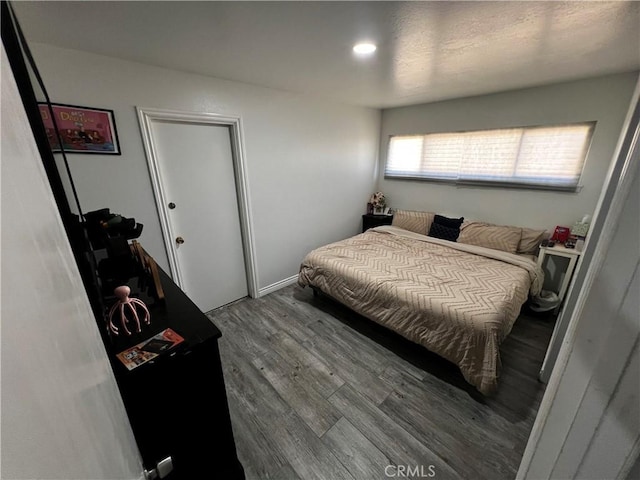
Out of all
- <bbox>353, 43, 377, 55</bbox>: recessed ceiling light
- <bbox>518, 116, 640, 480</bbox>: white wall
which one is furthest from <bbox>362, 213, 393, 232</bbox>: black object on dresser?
<bbox>518, 116, 640, 480</bbox>: white wall

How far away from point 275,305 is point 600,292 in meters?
2.70

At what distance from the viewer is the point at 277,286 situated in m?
3.19

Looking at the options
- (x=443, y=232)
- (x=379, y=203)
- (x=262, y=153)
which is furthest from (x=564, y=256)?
(x=262, y=153)

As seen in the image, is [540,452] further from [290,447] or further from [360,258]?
[360,258]

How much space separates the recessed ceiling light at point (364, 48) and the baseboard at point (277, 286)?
2501 mm

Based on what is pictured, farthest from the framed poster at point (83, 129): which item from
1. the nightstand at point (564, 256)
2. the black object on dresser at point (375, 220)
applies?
the nightstand at point (564, 256)

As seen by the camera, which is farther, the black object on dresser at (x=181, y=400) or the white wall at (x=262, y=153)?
the white wall at (x=262, y=153)

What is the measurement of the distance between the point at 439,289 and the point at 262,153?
2.16 meters

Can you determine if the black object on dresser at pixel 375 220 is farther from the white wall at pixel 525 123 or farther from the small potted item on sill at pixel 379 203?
the white wall at pixel 525 123

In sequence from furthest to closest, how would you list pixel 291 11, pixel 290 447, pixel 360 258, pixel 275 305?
pixel 275 305, pixel 360 258, pixel 290 447, pixel 291 11

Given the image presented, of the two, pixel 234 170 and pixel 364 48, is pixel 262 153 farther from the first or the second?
pixel 364 48

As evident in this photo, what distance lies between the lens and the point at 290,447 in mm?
1438

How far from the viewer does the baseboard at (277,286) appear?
3.03 m

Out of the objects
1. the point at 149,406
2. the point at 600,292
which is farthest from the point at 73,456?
the point at 600,292
